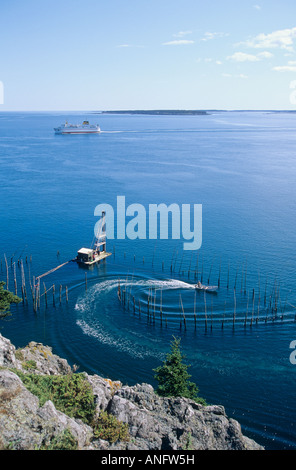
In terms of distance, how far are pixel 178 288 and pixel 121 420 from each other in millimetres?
31757

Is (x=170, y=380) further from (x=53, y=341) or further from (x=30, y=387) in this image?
(x=53, y=341)

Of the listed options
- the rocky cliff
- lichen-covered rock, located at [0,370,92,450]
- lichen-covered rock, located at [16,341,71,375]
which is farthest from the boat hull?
lichen-covered rock, located at [0,370,92,450]

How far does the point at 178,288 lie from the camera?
54.6 meters

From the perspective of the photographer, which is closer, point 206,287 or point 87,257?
point 206,287

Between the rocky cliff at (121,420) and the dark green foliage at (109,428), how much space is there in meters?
0.23

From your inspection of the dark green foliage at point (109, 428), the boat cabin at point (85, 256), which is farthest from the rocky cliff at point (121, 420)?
the boat cabin at point (85, 256)

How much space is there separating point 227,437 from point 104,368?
17178mm

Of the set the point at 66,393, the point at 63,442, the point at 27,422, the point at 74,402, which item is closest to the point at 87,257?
the point at 66,393

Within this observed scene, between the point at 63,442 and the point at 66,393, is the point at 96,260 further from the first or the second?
the point at 63,442

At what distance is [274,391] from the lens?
36.6m

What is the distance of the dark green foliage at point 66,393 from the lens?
23.7m

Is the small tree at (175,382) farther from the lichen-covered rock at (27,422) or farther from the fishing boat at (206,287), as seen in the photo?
the fishing boat at (206,287)

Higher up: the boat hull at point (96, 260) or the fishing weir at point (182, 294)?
the boat hull at point (96, 260)
